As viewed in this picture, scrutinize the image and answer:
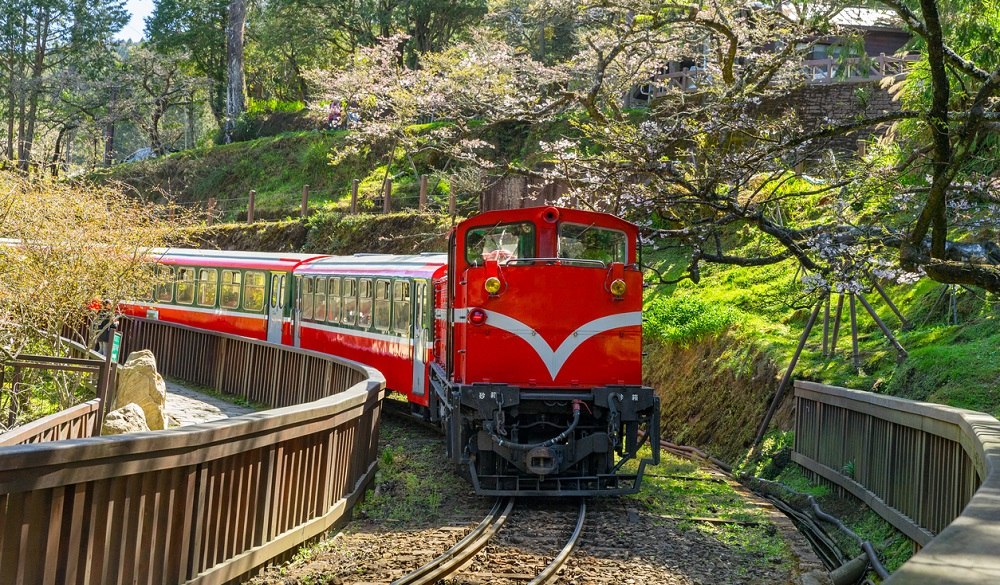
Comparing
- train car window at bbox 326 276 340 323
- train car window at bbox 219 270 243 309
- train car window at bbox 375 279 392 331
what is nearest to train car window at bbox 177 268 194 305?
train car window at bbox 219 270 243 309

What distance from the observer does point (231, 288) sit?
78.1ft

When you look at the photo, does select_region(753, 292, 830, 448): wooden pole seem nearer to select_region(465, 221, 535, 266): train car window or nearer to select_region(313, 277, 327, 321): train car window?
select_region(465, 221, 535, 266): train car window

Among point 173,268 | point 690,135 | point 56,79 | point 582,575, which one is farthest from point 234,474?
point 56,79

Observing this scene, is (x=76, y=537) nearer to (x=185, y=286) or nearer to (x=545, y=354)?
(x=545, y=354)

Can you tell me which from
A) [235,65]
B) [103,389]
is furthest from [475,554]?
[235,65]

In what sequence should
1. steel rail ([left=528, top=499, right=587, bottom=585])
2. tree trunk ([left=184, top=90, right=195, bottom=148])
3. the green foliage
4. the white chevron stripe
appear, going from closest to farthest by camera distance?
1. steel rail ([left=528, top=499, right=587, bottom=585])
2. the white chevron stripe
3. the green foliage
4. tree trunk ([left=184, top=90, right=195, bottom=148])

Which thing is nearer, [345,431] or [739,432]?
[345,431]

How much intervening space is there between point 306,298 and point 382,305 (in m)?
4.13

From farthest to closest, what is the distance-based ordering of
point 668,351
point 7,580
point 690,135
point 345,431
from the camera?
point 668,351
point 690,135
point 345,431
point 7,580

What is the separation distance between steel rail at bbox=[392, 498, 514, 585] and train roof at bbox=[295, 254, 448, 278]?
20.3ft

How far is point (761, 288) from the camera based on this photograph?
1978cm

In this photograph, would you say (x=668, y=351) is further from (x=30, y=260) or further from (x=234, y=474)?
(x=234, y=474)

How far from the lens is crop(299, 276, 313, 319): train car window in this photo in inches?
811

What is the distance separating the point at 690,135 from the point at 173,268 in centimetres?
1727
